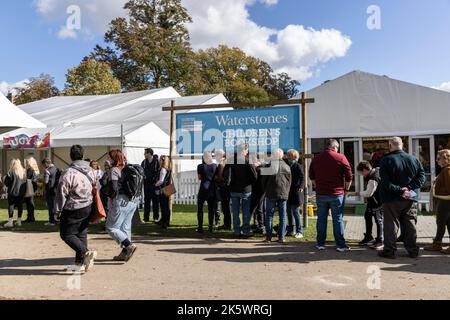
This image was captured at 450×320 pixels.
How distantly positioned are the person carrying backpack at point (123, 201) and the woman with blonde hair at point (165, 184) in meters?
3.36

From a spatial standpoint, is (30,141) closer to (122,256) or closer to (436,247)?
(122,256)

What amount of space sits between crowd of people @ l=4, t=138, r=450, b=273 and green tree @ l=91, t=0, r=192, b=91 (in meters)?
37.8

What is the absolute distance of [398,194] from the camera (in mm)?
7133

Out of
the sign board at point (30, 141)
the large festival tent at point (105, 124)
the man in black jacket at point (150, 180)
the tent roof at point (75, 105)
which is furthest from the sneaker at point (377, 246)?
the tent roof at point (75, 105)

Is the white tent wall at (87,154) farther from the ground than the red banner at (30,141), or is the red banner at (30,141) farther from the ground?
the red banner at (30,141)

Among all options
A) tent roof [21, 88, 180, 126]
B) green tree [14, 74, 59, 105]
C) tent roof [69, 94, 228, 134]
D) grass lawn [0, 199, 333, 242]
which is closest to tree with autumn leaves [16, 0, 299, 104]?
green tree [14, 74, 59, 105]

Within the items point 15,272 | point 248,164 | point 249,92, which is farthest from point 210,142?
point 249,92

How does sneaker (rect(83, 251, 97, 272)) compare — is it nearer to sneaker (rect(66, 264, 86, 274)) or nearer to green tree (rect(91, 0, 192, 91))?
sneaker (rect(66, 264, 86, 274))

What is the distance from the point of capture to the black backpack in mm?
7012

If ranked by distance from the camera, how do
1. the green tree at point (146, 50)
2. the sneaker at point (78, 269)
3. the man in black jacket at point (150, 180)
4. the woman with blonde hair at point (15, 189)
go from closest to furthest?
the sneaker at point (78, 269) < the woman with blonde hair at point (15, 189) < the man in black jacket at point (150, 180) < the green tree at point (146, 50)

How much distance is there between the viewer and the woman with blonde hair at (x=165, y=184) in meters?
10.6

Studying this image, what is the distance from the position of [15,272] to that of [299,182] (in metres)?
5.14

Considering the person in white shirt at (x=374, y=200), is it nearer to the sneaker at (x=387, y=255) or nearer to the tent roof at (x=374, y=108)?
the sneaker at (x=387, y=255)
